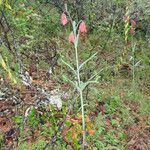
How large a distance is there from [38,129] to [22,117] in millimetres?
250

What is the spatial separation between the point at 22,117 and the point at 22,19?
3.21 meters

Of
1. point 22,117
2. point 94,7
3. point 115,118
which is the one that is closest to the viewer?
point 22,117

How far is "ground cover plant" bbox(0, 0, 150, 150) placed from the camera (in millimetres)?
4445

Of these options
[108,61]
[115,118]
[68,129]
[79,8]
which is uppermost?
[79,8]

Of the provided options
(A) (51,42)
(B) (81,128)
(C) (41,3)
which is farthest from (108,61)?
(B) (81,128)

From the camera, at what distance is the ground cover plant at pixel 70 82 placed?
4445 millimetres

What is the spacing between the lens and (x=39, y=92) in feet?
16.2

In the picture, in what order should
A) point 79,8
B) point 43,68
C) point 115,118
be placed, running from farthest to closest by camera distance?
point 79,8 < point 43,68 < point 115,118

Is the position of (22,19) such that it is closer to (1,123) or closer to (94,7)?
(94,7)

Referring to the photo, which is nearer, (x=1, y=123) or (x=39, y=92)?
(x=1, y=123)

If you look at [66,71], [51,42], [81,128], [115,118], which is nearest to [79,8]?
[51,42]

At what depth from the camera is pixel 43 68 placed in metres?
6.06

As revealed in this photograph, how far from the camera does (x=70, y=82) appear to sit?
18.9 ft

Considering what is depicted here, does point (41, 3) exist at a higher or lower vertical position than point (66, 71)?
higher
